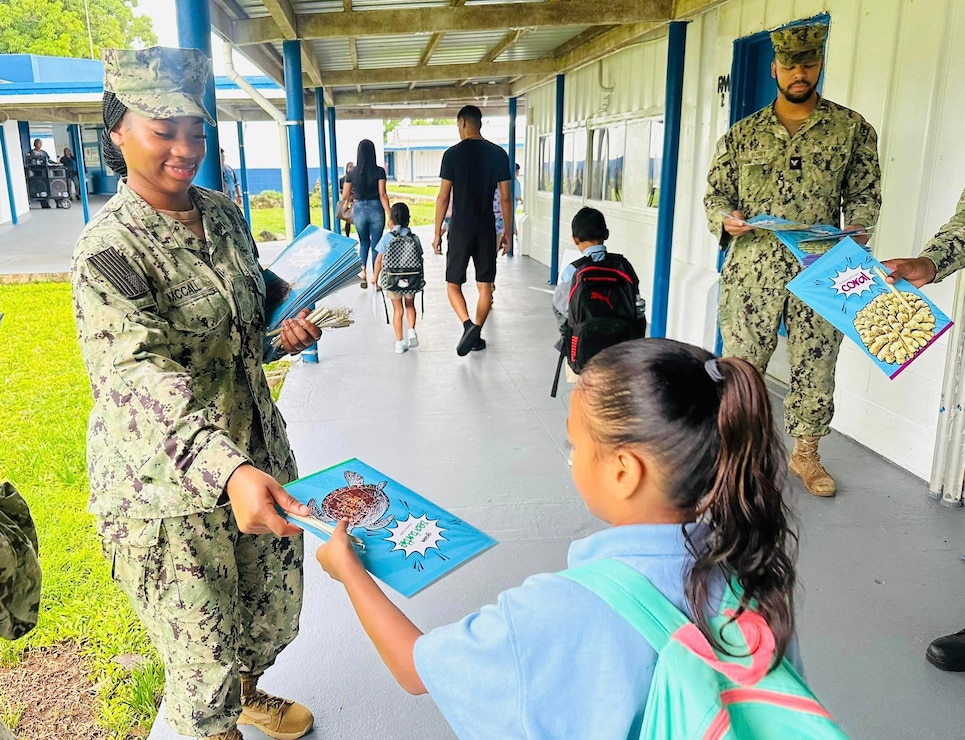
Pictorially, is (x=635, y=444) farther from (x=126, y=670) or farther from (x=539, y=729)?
(x=126, y=670)

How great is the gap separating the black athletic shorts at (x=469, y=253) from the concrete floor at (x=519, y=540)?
0.72m

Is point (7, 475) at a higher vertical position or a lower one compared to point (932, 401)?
lower

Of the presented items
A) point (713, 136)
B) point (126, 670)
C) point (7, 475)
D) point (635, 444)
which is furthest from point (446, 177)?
point (635, 444)

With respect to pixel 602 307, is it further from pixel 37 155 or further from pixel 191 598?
pixel 37 155

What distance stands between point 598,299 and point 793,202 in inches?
39.6

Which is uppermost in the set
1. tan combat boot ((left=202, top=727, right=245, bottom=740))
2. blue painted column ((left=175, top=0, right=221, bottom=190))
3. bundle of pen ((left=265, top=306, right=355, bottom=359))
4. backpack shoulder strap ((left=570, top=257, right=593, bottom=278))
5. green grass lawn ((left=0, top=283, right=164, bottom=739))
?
blue painted column ((left=175, top=0, right=221, bottom=190))

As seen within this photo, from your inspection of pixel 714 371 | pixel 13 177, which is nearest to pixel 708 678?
pixel 714 371

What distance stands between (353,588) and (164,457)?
54 centimetres

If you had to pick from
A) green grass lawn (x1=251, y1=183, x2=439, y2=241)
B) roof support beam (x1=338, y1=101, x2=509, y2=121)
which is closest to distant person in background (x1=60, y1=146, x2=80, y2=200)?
green grass lawn (x1=251, y1=183, x2=439, y2=241)

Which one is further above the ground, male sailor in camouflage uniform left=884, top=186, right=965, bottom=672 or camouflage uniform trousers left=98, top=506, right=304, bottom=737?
male sailor in camouflage uniform left=884, top=186, right=965, bottom=672

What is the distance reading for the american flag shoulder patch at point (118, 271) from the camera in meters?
1.54

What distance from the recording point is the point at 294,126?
6.06 metres

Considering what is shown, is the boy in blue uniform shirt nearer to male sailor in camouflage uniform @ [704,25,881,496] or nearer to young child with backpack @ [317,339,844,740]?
male sailor in camouflage uniform @ [704,25,881,496]

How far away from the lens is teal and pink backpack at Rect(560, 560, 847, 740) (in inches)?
35.5
